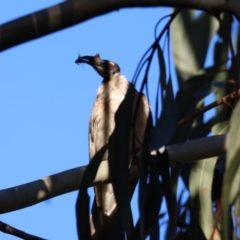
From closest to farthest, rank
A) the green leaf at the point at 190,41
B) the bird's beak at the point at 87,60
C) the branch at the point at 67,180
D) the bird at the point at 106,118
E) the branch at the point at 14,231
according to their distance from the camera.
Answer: the branch at the point at 67,180
the branch at the point at 14,231
the bird at the point at 106,118
the green leaf at the point at 190,41
the bird's beak at the point at 87,60

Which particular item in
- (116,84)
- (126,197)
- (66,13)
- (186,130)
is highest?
(116,84)

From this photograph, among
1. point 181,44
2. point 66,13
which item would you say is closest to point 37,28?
point 66,13

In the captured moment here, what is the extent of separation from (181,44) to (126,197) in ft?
3.11

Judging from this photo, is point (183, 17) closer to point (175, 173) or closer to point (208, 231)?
point (175, 173)

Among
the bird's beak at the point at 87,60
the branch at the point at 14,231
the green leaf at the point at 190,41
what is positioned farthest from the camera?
the bird's beak at the point at 87,60

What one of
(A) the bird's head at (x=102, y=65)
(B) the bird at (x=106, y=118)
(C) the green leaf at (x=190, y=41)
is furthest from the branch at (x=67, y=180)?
(A) the bird's head at (x=102, y=65)

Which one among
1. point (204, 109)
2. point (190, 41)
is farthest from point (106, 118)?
point (204, 109)

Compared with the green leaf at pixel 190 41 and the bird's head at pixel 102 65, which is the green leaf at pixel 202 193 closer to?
the green leaf at pixel 190 41

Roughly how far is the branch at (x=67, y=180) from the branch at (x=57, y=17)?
638 mm

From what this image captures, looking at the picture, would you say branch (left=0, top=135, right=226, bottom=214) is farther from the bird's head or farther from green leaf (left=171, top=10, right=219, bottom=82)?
the bird's head

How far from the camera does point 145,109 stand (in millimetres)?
2896

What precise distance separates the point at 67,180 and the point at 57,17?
69 cm

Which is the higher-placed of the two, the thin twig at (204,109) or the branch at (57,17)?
the thin twig at (204,109)

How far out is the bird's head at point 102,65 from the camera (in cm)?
351
